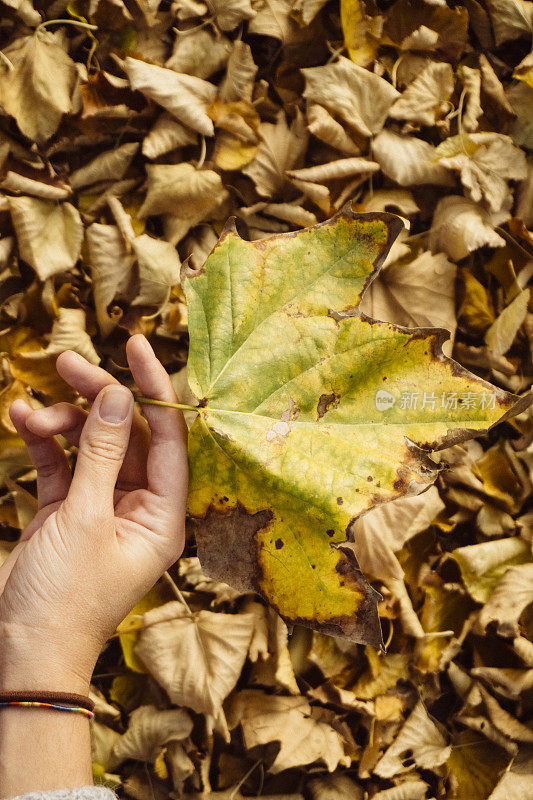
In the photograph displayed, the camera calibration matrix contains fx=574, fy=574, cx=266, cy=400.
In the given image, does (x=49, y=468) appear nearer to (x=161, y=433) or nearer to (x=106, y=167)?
(x=161, y=433)

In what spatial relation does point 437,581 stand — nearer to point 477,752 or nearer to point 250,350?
point 477,752

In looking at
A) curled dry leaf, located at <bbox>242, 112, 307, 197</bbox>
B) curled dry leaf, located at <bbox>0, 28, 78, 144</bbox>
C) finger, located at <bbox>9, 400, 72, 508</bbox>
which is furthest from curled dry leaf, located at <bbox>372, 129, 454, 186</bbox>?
finger, located at <bbox>9, 400, 72, 508</bbox>

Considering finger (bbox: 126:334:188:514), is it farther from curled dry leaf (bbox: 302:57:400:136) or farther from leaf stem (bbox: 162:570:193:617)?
curled dry leaf (bbox: 302:57:400:136)

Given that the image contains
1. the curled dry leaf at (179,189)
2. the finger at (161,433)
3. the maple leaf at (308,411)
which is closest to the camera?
the maple leaf at (308,411)

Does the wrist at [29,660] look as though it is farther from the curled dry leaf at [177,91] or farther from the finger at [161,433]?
the curled dry leaf at [177,91]

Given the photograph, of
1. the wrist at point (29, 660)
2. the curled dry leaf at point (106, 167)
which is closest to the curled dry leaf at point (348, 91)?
the curled dry leaf at point (106, 167)

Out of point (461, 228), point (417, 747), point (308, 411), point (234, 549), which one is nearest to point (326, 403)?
point (308, 411)

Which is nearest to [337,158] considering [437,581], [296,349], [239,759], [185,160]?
[185,160]
